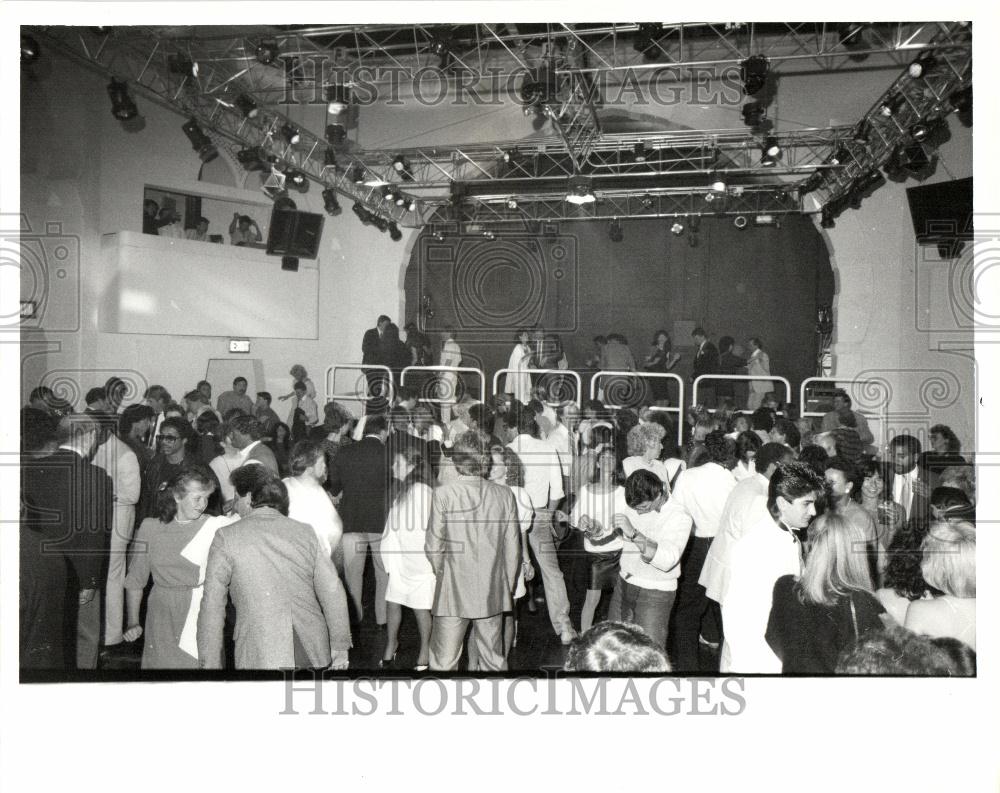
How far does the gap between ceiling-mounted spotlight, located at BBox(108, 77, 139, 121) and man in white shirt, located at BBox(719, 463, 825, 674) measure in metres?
5.67

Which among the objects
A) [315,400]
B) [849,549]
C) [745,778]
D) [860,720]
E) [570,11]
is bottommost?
[745,778]

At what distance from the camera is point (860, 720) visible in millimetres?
3404

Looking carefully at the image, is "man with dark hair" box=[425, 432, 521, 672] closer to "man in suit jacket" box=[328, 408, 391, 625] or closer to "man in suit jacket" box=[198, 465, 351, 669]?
"man in suit jacket" box=[198, 465, 351, 669]

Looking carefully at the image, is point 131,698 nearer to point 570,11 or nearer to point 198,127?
point 570,11

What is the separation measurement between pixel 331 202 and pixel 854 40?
519 centimetres

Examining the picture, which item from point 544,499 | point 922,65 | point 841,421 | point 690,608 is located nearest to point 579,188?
point 922,65

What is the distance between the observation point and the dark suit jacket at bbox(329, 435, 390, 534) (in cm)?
443

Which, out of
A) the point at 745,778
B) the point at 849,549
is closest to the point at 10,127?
the point at 849,549

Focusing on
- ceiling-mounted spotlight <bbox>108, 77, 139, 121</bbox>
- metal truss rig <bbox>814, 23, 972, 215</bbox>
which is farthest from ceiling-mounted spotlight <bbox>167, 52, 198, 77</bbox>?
metal truss rig <bbox>814, 23, 972, 215</bbox>

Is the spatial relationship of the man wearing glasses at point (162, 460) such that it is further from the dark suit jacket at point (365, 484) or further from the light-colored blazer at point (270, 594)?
the light-colored blazer at point (270, 594)

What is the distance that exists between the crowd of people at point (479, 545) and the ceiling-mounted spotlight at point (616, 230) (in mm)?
5828

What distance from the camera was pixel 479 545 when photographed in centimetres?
356

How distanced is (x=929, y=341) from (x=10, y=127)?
21.4ft

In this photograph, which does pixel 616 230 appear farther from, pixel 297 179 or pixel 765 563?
pixel 765 563
